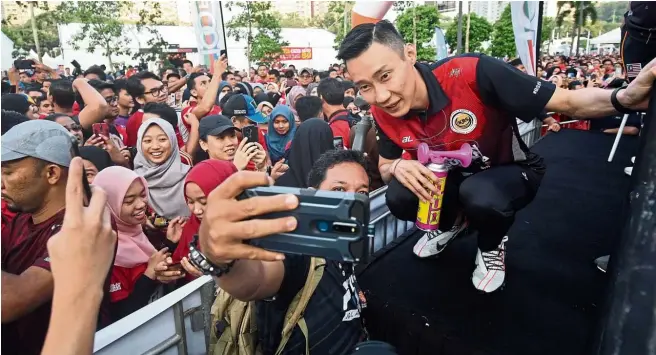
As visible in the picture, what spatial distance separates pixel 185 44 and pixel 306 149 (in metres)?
33.9

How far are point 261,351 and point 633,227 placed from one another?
44.4 inches

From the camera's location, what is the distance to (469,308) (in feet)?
6.12

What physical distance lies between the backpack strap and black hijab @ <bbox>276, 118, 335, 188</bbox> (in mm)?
1484

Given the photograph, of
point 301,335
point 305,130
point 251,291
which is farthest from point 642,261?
point 305,130

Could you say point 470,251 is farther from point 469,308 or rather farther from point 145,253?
point 145,253

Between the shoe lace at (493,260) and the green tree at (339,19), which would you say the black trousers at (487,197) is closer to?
the shoe lace at (493,260)

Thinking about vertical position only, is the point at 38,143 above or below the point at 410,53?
below

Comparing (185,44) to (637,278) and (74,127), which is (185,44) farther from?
(637,278)

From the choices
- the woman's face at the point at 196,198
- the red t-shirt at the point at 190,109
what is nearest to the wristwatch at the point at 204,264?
the woman's face at the point at 196,198

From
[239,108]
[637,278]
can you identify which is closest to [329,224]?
[637,278]

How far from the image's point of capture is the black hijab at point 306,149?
2.87m

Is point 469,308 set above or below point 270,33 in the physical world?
below

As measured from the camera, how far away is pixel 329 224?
0.80m

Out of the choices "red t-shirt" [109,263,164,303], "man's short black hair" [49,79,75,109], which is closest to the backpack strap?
"red t-shirt" [109,263,164,303]
